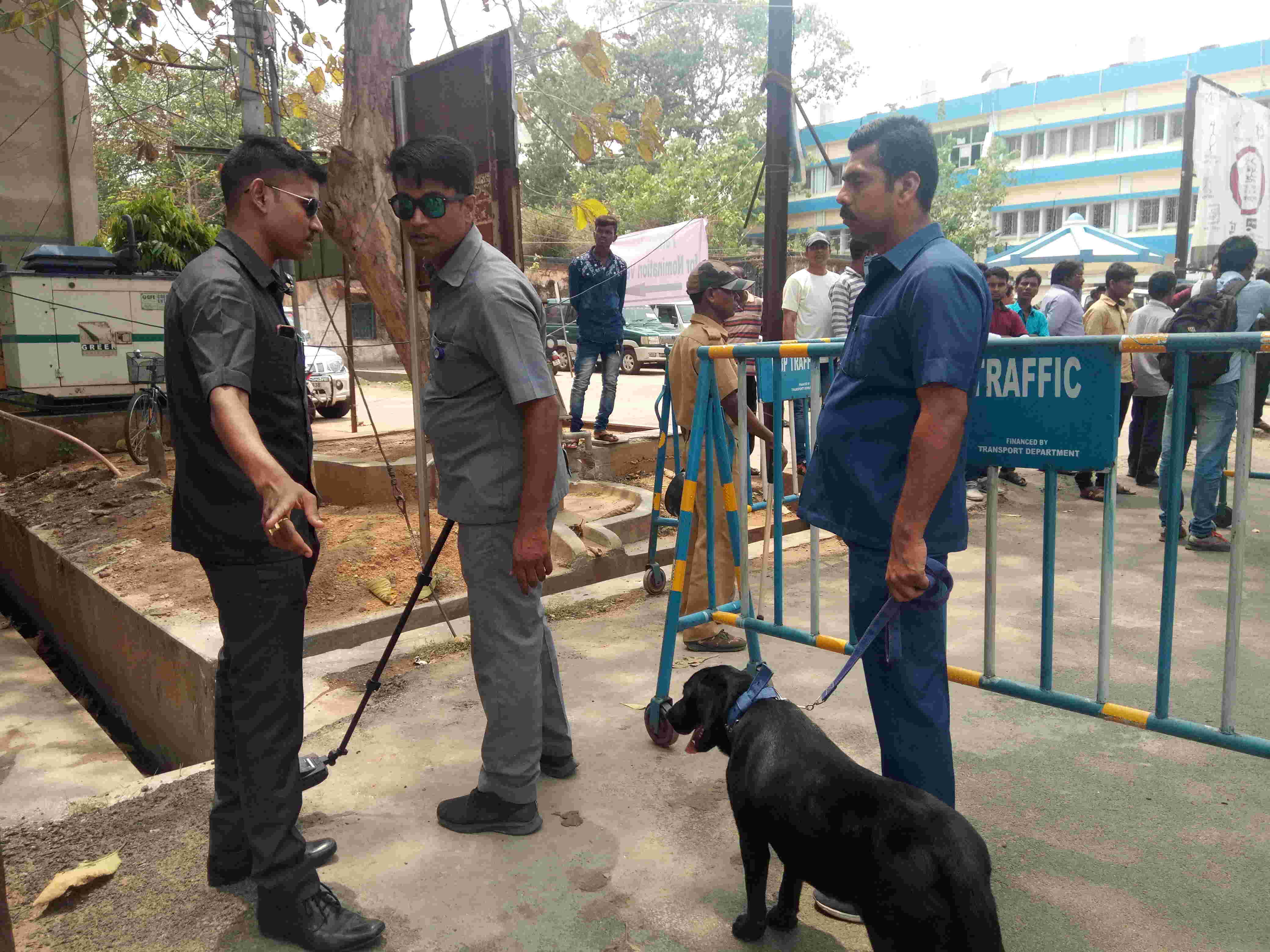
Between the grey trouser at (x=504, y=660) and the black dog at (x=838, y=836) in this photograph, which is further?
the grey trouser at (x=504, y=660)

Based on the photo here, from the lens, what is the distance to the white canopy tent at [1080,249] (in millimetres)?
14539

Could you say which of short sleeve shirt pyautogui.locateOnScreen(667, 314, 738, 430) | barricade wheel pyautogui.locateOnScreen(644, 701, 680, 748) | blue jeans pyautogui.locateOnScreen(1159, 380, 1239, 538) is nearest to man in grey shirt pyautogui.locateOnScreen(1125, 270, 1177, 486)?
blue jeans pyautogui.locateOnScreen(1159, 380, 1239, 538)

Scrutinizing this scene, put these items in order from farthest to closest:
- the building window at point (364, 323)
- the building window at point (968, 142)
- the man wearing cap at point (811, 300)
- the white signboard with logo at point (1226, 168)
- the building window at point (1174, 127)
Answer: the building window at point (968, 142), the building window at point (1174, 127), the building window at point (364, 323), the white signboard with logo at point (1226, 168), the man wearing cap at point (811, 300)

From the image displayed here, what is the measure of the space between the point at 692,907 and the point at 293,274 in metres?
8.69

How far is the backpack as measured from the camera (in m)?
5.82

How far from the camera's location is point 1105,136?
3922cm

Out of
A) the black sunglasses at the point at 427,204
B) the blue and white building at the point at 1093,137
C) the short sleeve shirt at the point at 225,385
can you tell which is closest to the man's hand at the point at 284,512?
the short sleeve shirt at the point at 225,385

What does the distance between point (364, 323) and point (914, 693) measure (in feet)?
104

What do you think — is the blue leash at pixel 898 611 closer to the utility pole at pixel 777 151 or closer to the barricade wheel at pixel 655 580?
the barricade wheel at pixel 655 580

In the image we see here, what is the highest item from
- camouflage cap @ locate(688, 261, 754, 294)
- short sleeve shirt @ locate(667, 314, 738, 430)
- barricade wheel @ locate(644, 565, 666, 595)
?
camouflage cap @ locate(688, 261, 754, 294)

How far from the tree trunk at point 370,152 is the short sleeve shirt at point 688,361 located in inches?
73.4

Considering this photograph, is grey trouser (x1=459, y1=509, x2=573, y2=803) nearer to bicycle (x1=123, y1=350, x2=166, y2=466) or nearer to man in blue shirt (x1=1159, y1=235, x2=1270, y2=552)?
man in blue shirt (x1=1159, y1=235, x2=1270, y2=552)

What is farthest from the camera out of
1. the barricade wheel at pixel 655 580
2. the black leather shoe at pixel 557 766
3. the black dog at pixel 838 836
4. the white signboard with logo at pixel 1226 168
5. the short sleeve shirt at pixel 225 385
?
the white signboard with logo at pixel 1226 168

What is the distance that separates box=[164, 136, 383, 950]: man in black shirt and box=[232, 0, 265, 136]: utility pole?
4.73m
